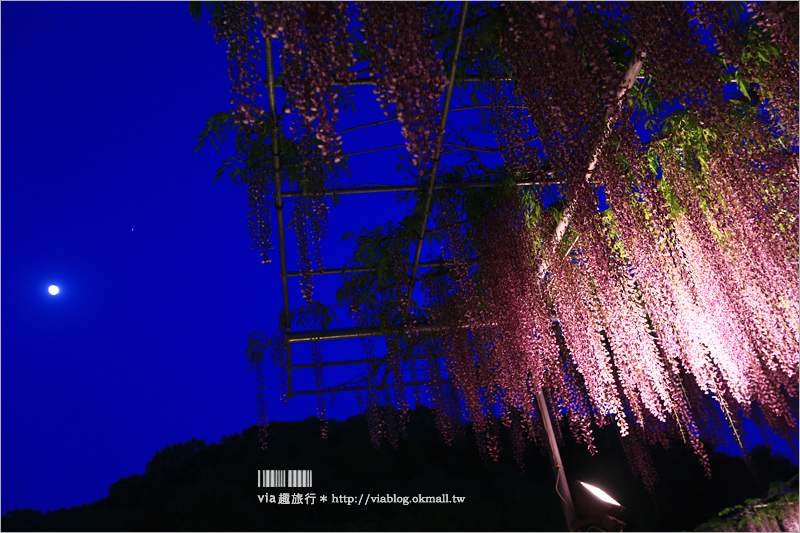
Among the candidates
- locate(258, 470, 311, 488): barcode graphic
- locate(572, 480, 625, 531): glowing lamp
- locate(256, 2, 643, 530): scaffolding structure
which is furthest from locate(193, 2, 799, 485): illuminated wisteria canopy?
locate(258, 470, 311, 488): barcode graphic

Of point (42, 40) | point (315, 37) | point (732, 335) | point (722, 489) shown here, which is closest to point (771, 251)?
point (732, 335)

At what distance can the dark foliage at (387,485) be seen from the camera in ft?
24.6

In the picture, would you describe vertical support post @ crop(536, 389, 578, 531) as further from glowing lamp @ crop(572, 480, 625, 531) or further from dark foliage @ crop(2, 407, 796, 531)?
dark foliage @ crop(2, 407, 796, 531)

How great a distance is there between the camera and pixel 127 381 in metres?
35.3

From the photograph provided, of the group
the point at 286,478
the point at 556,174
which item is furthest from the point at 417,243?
the point at 286,478

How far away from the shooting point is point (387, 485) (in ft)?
28.8

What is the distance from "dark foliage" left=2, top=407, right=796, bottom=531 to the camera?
7.50 metres

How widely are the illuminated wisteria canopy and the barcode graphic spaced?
3.85 metres

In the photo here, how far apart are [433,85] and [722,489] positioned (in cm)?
1111

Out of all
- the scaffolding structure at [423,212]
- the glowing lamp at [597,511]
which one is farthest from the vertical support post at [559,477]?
the glowing lamp at [597,511]

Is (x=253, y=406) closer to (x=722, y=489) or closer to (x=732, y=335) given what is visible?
(x=722, y=489)

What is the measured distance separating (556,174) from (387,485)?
687 cm

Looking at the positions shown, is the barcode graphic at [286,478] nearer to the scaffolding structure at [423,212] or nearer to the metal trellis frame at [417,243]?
the metal trellis frame at [417,243]

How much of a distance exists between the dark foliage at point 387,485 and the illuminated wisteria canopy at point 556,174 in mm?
3114
